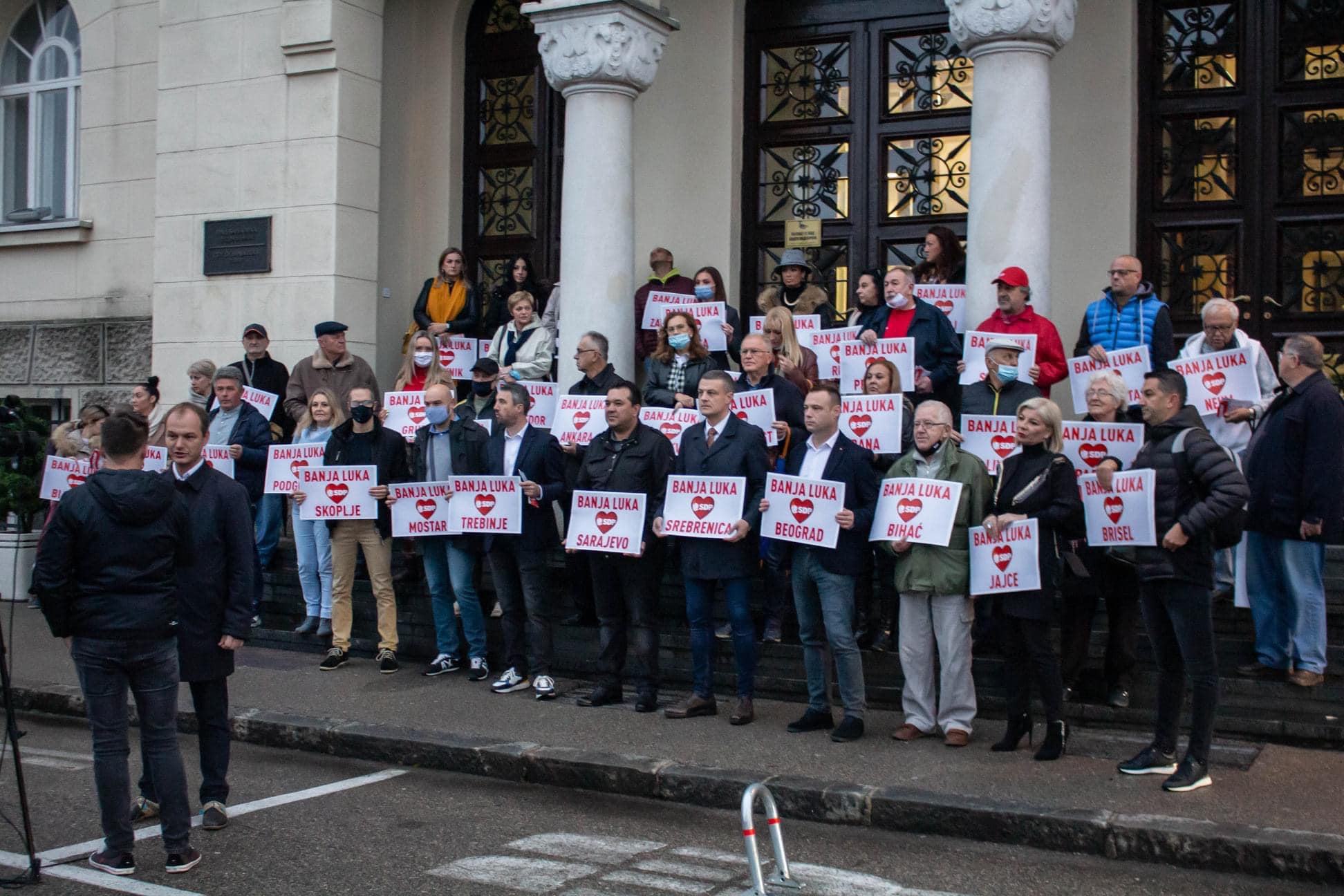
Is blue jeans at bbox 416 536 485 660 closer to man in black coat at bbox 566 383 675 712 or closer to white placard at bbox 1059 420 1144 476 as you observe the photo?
man in black coat at bbox 566 383 675 712

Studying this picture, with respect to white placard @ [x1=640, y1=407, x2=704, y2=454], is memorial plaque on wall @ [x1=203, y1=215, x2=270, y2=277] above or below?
above

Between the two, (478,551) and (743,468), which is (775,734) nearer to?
(743,468)

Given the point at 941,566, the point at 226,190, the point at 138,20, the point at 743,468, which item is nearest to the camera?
the point at 941,566

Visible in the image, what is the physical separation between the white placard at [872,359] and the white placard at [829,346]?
0.13 meters

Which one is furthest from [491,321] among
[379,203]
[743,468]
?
[743,468]

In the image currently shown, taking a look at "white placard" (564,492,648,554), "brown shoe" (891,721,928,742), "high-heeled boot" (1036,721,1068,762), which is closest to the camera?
"high-heeled boot" (1036,721,1068,762)

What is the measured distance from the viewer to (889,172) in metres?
A: 13.7

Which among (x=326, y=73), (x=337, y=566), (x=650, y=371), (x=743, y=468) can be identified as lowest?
(x=337, y=566)

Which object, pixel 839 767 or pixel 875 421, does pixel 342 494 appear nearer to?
pixel 875 421

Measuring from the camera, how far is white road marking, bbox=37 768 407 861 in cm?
666

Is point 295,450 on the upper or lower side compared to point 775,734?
upper

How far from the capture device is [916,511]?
8.61 metres

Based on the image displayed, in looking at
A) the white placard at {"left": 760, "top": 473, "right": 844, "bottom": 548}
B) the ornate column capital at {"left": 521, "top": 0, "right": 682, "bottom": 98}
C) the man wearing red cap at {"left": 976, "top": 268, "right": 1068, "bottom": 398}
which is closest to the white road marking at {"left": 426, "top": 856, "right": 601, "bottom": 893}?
the white placard at {"left": 760, "top": 473, "right": 844, "bottom": 548}

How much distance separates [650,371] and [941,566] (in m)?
3.39
